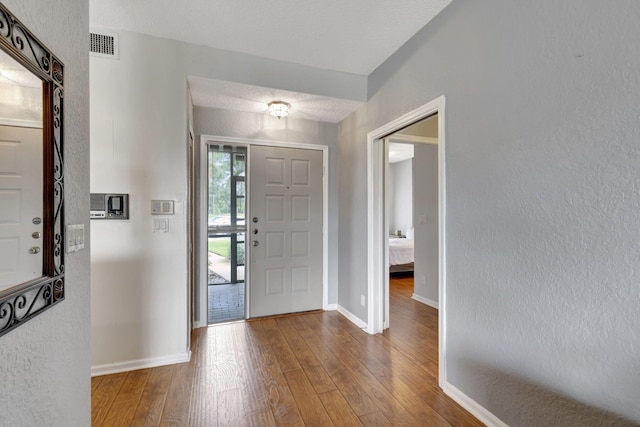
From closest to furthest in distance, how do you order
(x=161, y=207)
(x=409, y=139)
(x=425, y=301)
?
1. (x=161, y=207)
2. (x=409, y=139)
3. (x=425, y=301)

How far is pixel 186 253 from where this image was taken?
2299 millimetres

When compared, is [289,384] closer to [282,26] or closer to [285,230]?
[285,230]

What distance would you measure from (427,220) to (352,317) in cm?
166

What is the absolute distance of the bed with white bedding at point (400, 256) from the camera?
4961 mm

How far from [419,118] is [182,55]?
1.97m

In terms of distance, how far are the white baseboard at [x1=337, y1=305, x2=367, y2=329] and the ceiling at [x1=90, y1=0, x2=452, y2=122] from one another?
2377mm

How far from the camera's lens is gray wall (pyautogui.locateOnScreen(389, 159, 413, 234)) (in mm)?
6840

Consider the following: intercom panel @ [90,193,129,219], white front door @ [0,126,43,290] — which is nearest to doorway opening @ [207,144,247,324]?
intercom panel @ [90,193,129,219]

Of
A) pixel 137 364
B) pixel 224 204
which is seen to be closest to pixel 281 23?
pixel 224 204

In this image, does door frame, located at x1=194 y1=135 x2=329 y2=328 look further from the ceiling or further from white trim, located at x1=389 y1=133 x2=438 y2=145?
white trim, located at x1=389 y1=133 x2=438 y2=145

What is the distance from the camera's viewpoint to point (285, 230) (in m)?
3.34

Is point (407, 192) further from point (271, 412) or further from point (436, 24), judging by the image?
point (271, 412)

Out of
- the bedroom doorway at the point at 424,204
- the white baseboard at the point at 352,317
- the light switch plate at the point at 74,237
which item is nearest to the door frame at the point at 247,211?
the white baseboard at the point at 352,317

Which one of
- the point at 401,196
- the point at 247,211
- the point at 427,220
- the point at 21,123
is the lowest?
the point at 427,220
